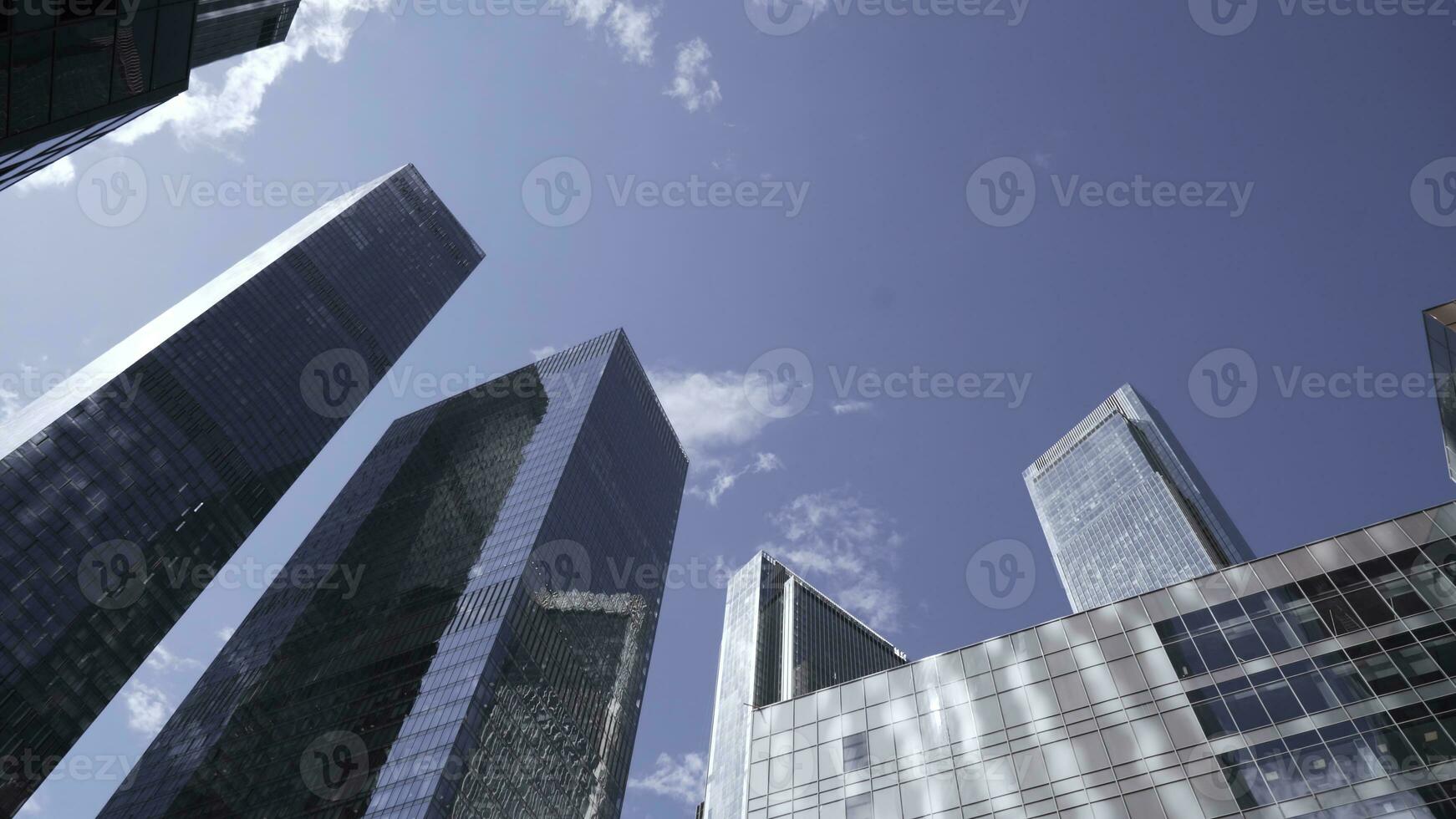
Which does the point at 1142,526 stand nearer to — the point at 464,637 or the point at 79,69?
the point at 464,637

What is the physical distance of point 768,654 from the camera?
165 m

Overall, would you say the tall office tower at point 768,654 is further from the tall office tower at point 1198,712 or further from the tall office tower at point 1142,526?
the tall office tower at point 1198,712

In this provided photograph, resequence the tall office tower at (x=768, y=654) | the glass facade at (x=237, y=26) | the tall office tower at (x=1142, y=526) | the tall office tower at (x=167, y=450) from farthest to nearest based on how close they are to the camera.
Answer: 1. the tall office tower at (x=1142, y=526)
2. the tall office tower at (x=768, y=654)
3. the tall office tower at (x=167, y=450)
4. the glass facade at (x=237, y=26)

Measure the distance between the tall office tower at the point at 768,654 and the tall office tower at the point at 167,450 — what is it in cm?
7820

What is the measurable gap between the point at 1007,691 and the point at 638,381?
132 m

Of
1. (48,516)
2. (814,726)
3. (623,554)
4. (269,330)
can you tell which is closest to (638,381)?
(623,554)

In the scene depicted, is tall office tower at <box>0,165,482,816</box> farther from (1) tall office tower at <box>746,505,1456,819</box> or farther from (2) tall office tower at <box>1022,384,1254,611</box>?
(2) tall office tower at <box>1022,384,1254,611</box>

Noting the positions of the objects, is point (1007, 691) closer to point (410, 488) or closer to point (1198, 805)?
point (1198, 805)

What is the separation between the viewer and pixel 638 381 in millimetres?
175375

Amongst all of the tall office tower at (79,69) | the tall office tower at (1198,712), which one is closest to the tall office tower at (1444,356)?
the tall office tower at (1198,712)

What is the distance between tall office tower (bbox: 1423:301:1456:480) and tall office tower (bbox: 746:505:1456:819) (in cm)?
781

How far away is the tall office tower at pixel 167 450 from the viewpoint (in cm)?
9688

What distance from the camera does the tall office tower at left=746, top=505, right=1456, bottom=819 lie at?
38.0 m

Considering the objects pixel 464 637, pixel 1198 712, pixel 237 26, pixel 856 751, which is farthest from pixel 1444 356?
pixel 464 637
